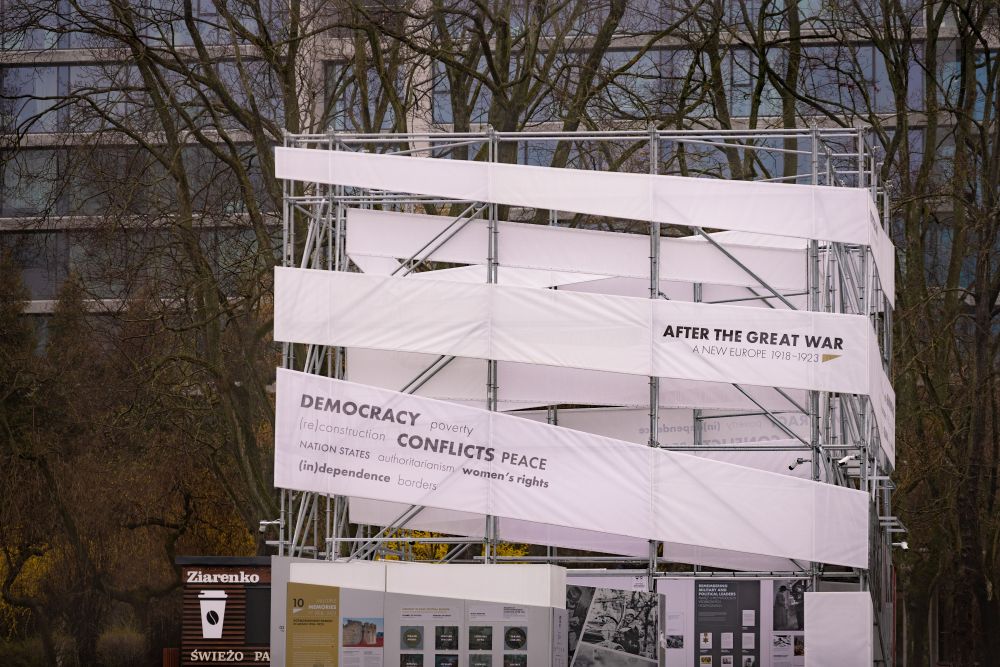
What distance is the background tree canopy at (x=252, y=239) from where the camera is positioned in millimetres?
27906

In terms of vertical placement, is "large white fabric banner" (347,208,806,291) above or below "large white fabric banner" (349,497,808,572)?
above

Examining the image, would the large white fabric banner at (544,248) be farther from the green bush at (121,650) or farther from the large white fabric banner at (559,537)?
the green bush at (121,650)

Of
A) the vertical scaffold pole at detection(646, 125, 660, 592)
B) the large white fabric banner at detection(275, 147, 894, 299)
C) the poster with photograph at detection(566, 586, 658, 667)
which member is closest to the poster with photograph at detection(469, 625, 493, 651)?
the poster with photograph at detection(566, 586, 658, 667)

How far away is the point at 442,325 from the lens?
2069 cm

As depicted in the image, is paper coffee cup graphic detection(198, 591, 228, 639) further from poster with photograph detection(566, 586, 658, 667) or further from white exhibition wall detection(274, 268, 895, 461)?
poster with photograph detection(566, 586, 658, 667)

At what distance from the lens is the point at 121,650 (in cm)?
3678

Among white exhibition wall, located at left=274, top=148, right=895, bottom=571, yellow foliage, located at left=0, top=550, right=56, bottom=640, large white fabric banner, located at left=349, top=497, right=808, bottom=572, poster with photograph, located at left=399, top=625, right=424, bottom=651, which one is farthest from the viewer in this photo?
yellow foliage, located at left=0, top=550, right=56, bottom=640

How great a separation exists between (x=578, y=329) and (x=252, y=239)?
38.0 ft

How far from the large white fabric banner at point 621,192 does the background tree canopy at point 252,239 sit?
5571 mm

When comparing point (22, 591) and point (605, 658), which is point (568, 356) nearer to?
point (605, 658)

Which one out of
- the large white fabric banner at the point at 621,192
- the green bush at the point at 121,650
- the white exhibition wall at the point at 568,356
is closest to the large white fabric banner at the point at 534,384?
the white exhibition wall at the point at 568,356

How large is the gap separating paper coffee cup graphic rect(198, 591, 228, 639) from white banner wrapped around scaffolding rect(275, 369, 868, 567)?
6.86ft

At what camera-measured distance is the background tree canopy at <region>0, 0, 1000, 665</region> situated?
27.9 meters

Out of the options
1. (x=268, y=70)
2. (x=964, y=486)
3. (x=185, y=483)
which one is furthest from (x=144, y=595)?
(x=964, y=486)
